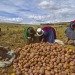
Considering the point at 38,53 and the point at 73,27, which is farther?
the point at 73,27

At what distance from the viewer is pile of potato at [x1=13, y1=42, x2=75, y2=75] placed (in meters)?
2.02

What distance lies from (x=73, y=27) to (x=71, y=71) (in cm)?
294

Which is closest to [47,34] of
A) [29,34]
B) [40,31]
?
[40,31]

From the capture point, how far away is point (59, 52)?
249 cm

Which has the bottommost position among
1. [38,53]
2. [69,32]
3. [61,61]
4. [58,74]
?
[58,74]

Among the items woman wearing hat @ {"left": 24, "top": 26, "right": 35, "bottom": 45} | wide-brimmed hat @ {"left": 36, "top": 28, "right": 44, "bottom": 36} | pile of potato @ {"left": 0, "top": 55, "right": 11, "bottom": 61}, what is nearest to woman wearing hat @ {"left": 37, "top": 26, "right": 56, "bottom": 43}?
wide-brimmed hat @ {"left": 36, "top": 28, "right": 44, "bottom": 36}

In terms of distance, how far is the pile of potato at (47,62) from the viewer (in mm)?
2025

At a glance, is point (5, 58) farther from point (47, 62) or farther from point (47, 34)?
point (47, 34)

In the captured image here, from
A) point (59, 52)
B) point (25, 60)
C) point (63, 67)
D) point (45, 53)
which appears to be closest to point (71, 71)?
point (63, 67)

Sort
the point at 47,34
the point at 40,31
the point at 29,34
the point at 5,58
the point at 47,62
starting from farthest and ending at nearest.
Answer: the point at 47,34 → the point at 29,34 → the point at 40,31 → the point at 5,58 → the point at 47,62

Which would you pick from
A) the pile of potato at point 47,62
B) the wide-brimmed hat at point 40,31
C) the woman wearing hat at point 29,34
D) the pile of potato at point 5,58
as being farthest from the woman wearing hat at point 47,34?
the pile of potato at point 5,58

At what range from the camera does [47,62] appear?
2244mm

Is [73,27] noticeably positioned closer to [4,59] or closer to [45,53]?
[45,53]

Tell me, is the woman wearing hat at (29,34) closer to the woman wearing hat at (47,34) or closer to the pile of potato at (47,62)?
the woman wearing hat at (47,34)
